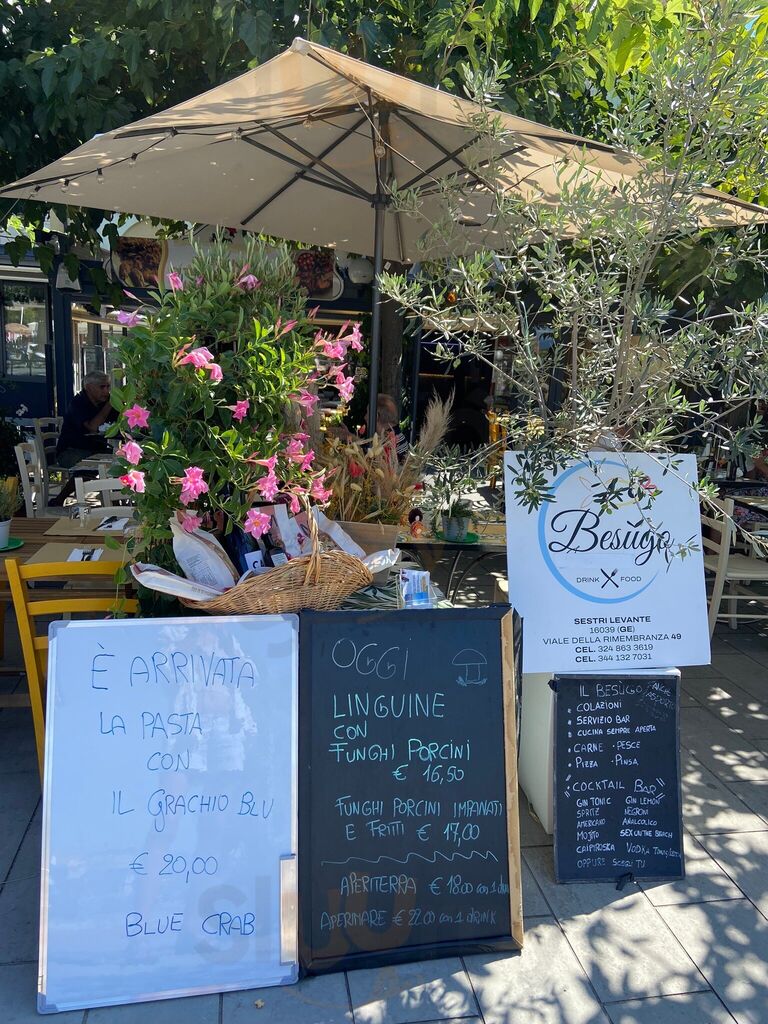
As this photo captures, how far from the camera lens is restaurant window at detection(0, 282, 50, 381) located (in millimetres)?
9391

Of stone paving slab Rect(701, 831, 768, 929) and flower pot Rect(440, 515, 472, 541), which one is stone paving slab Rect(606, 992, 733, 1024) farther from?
flower pot Rect(440, 515, 472, 541)

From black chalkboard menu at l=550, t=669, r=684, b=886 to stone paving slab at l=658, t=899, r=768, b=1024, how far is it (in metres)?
0.18

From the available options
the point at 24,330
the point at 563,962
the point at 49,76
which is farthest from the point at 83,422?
the point at 563,962

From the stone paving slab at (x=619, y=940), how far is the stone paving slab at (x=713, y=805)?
1.96ft

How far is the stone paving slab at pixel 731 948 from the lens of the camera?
217 cm

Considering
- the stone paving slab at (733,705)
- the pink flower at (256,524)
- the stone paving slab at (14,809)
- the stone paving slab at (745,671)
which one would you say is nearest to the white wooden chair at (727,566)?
the stone paving slab at (745,671)

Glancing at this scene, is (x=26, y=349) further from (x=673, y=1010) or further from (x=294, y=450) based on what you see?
(x=673, y=1010)

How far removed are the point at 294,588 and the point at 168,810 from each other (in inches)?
27.1

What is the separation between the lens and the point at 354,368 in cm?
922

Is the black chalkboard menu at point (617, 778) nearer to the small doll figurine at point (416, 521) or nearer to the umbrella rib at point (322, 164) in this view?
the small doll figurine at point (416, 521)

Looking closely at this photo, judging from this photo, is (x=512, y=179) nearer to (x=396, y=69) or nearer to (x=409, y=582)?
(x=409, y=582)

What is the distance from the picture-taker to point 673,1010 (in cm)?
213

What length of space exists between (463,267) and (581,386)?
699mm

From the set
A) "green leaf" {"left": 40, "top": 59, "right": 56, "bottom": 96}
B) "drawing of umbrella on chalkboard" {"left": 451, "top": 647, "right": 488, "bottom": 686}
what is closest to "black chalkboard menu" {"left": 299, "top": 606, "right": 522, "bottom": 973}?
"drawing of umbrella on chalkboard" {"left": 451, "top": 647, "right": 488, "bottom": 686}
